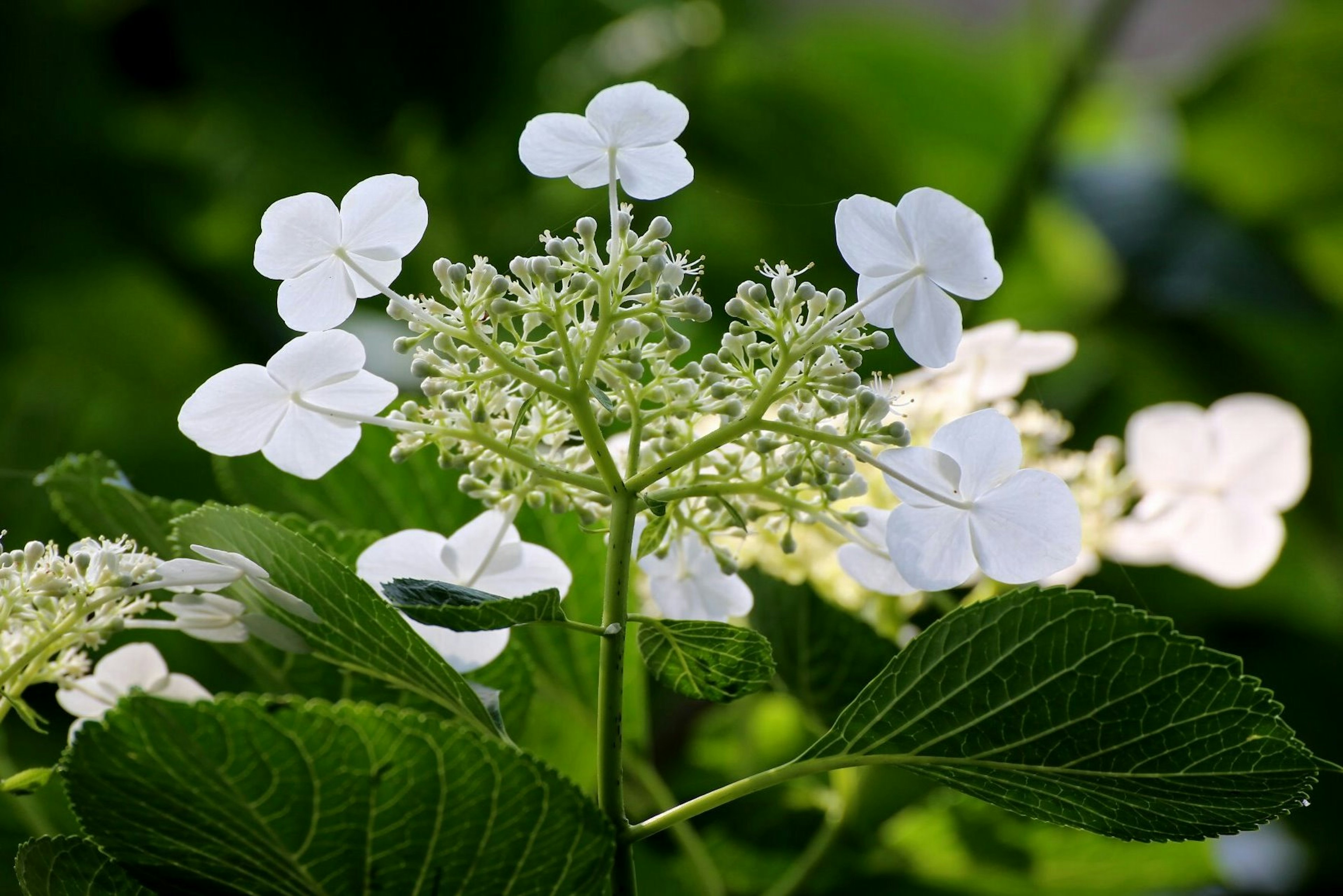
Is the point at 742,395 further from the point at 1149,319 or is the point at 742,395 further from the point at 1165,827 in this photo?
the point at 1149,319

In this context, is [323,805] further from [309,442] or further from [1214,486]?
[1214,486]

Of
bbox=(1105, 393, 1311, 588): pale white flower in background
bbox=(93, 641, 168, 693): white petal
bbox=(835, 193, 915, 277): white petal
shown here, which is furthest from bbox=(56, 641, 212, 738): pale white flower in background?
bbox=(1105, 393, 1311, 588): pale white flower in background

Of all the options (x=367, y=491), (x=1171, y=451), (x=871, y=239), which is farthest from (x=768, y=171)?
(x=871, y=239)

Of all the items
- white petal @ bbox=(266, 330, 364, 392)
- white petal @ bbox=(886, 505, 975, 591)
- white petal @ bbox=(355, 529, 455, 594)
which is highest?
white petal @ bbox=(266, 330, 364, 392)

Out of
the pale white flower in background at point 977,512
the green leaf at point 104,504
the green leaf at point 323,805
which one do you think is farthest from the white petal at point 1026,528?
the green leaf at point 104,504

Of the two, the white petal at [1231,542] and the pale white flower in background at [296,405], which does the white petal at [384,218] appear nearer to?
the pale white flower in background at [296,405]

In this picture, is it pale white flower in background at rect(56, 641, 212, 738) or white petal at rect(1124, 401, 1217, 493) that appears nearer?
pale white flower in background at rect(56, 641, 212, 738)

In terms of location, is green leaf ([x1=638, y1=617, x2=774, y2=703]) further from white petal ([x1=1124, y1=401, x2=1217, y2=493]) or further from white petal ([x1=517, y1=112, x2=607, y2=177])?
white petal ([x1=1124, y1=401, x2=1217, y2=493])
